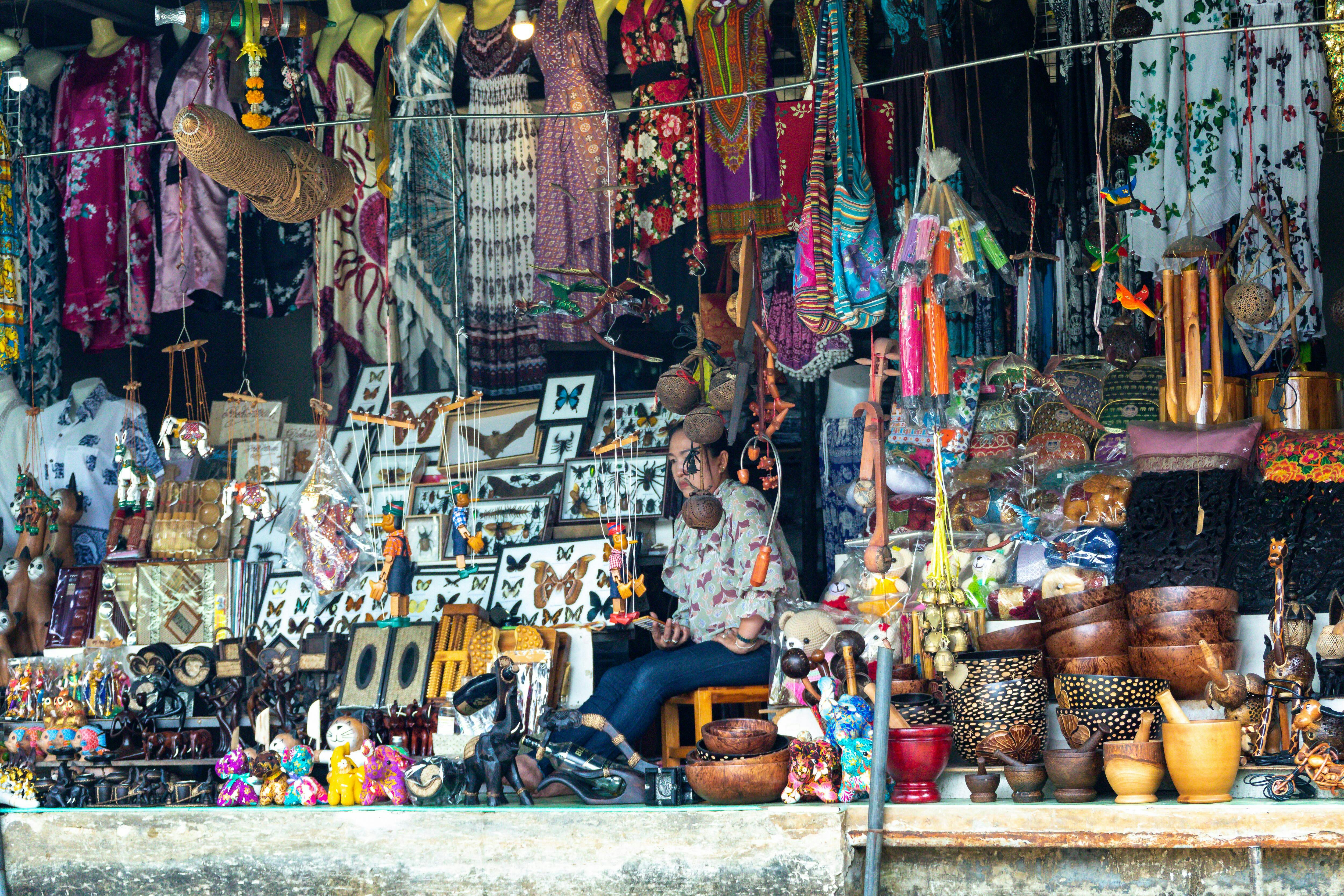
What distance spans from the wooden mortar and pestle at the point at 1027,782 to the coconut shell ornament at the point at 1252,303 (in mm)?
2227

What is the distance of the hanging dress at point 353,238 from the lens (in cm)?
730

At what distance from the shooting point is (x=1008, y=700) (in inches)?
188

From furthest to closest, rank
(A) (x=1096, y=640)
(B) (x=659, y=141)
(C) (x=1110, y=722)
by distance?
(B) (x=659, y=141)
(A) (x=1096, y=640)
(C) (x=1110, y=722)

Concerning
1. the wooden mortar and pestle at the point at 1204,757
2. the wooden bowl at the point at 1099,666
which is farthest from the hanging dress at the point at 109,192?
the wooden mortar and pestle at the point at 1204,757

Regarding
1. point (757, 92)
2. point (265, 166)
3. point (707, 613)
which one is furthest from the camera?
point (707, 613)

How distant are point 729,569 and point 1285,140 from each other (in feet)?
9.04

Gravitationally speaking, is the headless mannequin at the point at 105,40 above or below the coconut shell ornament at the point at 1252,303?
above

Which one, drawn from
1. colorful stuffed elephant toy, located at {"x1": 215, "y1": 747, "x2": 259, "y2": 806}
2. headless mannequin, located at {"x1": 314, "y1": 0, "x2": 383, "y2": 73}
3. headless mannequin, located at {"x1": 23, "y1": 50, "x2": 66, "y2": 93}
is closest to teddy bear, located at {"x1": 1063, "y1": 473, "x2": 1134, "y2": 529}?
colorful stuffed elephant toy, located at {"x1": 215, "y1": 747, "x2": 259, "y2": 806}

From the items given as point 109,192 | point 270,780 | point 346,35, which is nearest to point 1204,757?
point 270,780

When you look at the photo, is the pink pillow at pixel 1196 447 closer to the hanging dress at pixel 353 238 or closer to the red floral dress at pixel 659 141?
the red floral dress at pixel 659 141

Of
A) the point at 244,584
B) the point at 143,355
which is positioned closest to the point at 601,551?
the point at 244,584

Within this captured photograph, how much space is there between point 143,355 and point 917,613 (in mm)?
4723

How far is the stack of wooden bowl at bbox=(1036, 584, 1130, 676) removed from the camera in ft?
16.0

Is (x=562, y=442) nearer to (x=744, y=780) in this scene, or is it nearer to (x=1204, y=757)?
(x=744, y=780)
